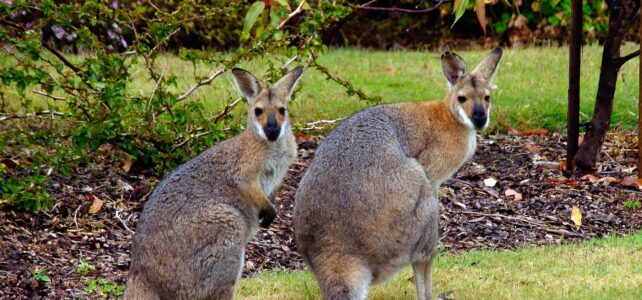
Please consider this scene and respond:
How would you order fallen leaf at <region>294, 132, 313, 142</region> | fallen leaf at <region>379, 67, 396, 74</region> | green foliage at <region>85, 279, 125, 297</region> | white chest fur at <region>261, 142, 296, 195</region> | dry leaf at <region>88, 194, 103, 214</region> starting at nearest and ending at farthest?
white chest fur at <region>261, 142, 296, 195</region>, green foliage at <region>85, 279, 125, 297</region>, dry leaf at <region>88, 194, 103, 214</region>, fallen leaf at <region>294, 132, 313, 142</region>, fallen leaf at <region>379, 67, 396, 74</region>

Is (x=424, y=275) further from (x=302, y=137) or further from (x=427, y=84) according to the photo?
(x=427, y=84)

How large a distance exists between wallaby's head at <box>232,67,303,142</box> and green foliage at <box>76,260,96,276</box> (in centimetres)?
158

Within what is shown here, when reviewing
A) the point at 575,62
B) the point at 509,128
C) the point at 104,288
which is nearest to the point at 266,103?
the point at 104,288

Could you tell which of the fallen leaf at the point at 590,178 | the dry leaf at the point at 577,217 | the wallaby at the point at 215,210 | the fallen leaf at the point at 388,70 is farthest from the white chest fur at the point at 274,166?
the fallen leaf at the point at 388,70

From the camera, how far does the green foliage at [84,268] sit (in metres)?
6.90

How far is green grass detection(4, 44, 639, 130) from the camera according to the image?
35.2 ft

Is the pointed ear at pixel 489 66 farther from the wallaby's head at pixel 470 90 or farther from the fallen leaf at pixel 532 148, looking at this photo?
the fallen leaf at pixel 532 148

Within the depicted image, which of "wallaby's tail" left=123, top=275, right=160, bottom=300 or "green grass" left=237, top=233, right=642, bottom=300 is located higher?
"wallaby's tail" left=123, top=275, right=160, bottom=300

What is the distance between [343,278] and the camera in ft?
18.3

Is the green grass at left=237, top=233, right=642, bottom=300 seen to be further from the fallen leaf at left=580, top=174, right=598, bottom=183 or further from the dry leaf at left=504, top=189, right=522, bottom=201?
the fallen leaf at left=580, top=174, right=598, bottom=183

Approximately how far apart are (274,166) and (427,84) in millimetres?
6074

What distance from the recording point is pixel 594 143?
29.6 ft

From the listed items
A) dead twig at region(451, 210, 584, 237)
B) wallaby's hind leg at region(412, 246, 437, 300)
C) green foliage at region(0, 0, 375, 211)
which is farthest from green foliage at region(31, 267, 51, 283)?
dead twig at region(451, 210, 584, 237)

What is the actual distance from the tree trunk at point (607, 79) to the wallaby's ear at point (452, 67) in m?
2.86
